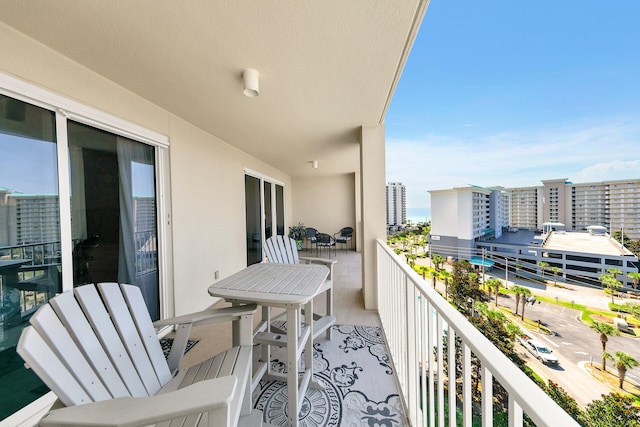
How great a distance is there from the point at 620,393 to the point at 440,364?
804 mm

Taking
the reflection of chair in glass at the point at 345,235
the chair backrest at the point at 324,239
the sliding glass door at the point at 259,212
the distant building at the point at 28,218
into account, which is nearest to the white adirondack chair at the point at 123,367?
the distant building at the point at 28,218

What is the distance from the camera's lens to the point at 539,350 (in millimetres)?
1241

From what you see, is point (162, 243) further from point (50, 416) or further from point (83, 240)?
point (50, 416)

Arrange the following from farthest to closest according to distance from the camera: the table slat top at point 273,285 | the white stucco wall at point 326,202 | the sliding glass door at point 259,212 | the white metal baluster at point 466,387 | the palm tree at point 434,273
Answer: the white stucco wall at point 326,202 < the sliding glass door at point 259,212 < the palm tree at point 434,273 < the table slat top at point 273,285 < the white metal baluster at point 466,387

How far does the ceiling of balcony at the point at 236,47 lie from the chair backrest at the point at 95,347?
4.75ft

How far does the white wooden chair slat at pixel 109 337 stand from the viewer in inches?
41.2

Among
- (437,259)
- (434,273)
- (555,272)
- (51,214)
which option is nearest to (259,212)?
(51,214)

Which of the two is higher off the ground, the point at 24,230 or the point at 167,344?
the point at 24,230

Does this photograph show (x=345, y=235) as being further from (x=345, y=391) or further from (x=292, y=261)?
(x=345, y=391)

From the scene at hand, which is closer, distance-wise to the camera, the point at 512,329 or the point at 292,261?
the point at 512,329

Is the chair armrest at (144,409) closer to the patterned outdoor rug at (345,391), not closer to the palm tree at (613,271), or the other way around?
the patterned outdoor rug at (345,391)

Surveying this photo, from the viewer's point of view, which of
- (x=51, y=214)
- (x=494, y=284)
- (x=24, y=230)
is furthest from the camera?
(x=494, y=284)

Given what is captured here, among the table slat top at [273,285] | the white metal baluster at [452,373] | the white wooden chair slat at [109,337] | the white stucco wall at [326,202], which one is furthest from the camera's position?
the white stucco wall at [326,202]

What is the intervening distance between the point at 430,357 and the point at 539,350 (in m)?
0.68
